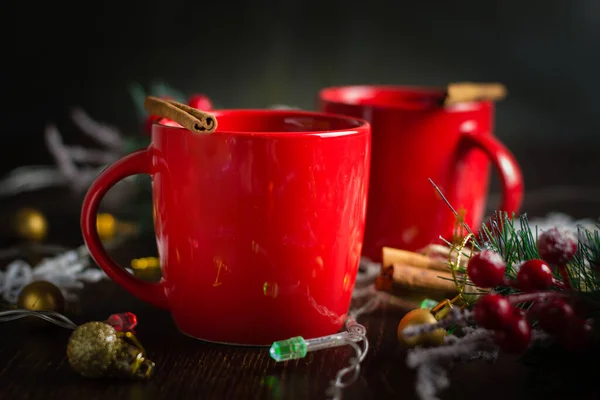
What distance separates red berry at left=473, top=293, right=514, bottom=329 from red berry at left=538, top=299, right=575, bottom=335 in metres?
0.03

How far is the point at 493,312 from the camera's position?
Answer: 0.52 meters

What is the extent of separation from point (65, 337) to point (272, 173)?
0.77ft

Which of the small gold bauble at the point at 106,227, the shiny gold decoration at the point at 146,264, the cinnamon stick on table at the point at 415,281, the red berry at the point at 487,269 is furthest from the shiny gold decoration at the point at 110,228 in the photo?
the red berry at the point at 487,269

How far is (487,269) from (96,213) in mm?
321

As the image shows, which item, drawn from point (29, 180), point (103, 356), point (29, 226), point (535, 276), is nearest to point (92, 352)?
point (103, 356)

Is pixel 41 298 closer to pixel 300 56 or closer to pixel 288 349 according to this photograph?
pixel 288 349

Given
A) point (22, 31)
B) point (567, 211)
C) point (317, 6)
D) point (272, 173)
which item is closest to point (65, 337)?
point (272, 173)

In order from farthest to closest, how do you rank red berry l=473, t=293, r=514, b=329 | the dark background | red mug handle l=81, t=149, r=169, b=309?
the dark background, red mug handle l=81, t=149, r=169, b=309, red berry l=473, t=293, r=514, b=329

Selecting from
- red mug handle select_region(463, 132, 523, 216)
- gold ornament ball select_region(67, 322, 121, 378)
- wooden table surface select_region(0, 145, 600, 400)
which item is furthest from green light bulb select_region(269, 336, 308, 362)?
red mug handle select_region(463, 132, 523, 216)

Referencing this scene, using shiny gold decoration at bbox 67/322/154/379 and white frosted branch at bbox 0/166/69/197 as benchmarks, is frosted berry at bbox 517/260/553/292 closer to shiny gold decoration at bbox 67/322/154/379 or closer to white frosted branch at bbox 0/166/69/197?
shiny gold decoration at bbox 67/322/154/379

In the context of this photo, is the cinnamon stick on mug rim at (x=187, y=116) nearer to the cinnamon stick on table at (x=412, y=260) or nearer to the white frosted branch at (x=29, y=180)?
the cinnamon stick on table at (x=412, y=260)

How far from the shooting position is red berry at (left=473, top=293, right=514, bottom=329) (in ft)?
1.72

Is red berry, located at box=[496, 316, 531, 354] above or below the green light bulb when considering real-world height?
above

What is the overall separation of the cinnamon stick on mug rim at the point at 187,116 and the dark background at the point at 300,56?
75 centimetres
